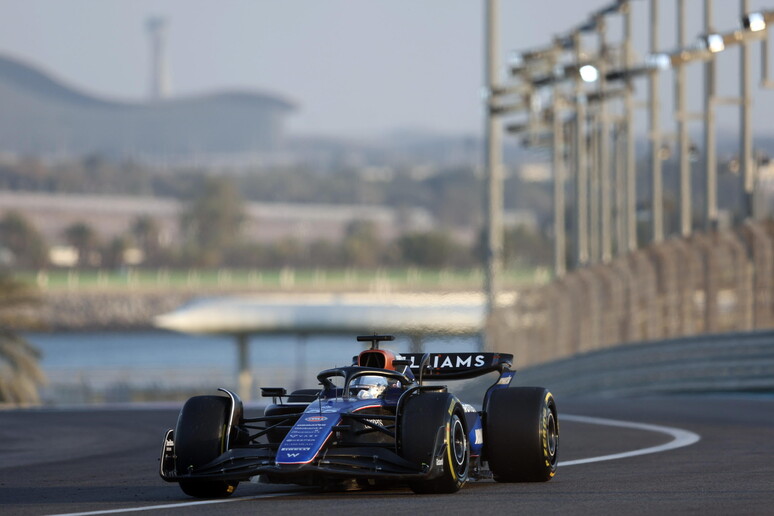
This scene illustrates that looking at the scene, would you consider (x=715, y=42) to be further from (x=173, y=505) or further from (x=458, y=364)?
(x=173, y=505)

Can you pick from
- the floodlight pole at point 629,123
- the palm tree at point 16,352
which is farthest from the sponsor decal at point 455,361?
the palm tree at point 16,352

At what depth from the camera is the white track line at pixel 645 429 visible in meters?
14.8

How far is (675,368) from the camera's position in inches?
1038

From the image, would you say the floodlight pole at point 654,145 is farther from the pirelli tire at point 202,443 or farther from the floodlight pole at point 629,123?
the pirelli tire at point 202,443

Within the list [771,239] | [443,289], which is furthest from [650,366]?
[443,289]

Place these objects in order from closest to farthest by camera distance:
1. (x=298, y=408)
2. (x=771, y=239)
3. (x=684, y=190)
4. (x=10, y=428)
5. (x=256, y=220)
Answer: (x=298, y=408), (x=10, y=428), (x=771, y=239), (x=684, y=190), (x=256, y=220)

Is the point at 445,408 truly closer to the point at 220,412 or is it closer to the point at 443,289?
the point at 220,412

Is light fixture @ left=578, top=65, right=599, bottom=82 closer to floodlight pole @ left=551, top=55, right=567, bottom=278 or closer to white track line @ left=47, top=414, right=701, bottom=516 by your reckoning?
white track line @ left=47, top=414, right=701, bottom=516

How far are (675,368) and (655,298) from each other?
173 centimetres

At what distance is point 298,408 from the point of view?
12148mm

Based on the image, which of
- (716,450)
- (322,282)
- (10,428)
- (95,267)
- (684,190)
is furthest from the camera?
(95,267)

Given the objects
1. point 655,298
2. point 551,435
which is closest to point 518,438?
point 551,435

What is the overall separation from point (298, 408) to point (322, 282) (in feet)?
389

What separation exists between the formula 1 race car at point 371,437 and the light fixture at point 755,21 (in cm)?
1156
